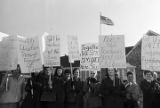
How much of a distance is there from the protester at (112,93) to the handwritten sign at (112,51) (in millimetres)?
537

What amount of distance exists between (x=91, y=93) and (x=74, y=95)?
21.5 inches

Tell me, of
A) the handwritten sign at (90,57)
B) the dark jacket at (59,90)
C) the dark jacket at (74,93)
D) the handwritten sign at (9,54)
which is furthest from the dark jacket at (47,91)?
the handwritten sign at (9,54)

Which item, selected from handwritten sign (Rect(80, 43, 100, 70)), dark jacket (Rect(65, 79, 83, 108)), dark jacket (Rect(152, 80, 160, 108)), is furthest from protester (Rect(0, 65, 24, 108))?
dark jacket (Rect(152, 80, 160, 108))

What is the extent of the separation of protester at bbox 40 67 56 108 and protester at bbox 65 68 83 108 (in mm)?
455

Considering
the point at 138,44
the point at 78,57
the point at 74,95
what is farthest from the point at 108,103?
the point at 138,44

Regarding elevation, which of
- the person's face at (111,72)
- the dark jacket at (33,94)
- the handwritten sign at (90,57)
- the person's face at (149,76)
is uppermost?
the handwritten sign at (90,57)

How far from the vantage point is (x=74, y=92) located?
7188 millimetres

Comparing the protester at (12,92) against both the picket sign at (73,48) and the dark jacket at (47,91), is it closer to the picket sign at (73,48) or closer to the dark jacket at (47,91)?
the dark jacket at (47,91)

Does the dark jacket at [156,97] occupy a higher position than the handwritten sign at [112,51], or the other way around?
the handwritten sign at [112,51]

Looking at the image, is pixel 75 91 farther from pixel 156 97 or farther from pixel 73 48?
pixel 156 97

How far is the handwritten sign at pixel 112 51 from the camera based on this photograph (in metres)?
7.18

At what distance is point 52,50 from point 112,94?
2.49m

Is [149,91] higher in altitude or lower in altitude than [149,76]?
lower

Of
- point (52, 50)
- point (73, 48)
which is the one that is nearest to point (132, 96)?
point (73, 48)
